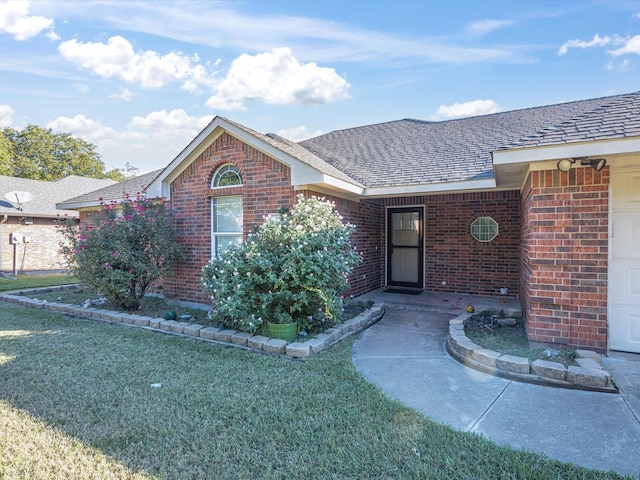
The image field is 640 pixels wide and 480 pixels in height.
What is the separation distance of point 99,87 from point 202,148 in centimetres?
730

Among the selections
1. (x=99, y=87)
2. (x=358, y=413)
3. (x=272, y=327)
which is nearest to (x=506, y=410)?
(x=358, y=413)

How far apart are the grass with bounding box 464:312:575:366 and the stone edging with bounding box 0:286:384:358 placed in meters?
1.80

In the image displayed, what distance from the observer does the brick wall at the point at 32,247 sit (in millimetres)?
16281

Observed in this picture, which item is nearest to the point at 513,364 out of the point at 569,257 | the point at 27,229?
the point at 569,257

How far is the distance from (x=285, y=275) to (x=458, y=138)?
670cm

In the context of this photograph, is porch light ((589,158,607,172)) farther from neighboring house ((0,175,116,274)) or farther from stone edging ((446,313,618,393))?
neighboring house ((0,175,116,274))

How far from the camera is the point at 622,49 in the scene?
9.06 metres

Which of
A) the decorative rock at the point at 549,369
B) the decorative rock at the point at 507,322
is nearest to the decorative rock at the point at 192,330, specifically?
the decorative rock at the point at 549,369

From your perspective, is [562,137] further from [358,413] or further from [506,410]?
[358,413]

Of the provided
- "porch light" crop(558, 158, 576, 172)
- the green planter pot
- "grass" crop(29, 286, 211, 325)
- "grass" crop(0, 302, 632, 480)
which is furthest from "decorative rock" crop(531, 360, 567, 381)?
"grass" crop(29, 286, 211, 325)

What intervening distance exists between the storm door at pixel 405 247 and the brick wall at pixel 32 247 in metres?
15.1

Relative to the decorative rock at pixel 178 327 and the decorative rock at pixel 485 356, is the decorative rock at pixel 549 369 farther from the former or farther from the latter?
the decorative rock at pixel 178 327

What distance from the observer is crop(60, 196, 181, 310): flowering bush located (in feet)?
23.5

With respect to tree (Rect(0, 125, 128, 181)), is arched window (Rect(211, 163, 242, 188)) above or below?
below
